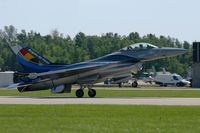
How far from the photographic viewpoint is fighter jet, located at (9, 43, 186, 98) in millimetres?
46562

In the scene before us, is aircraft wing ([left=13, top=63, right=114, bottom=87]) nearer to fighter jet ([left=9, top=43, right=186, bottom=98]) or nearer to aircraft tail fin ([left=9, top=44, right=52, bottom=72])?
fighter jet ([left=9, top=43, right=186, bottom=98])

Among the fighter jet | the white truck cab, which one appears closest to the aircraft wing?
the fighter jet

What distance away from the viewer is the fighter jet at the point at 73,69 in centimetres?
4656

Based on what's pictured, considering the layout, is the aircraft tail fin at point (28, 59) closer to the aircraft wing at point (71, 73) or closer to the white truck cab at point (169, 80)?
the aircraft wing at point (71, 73)
